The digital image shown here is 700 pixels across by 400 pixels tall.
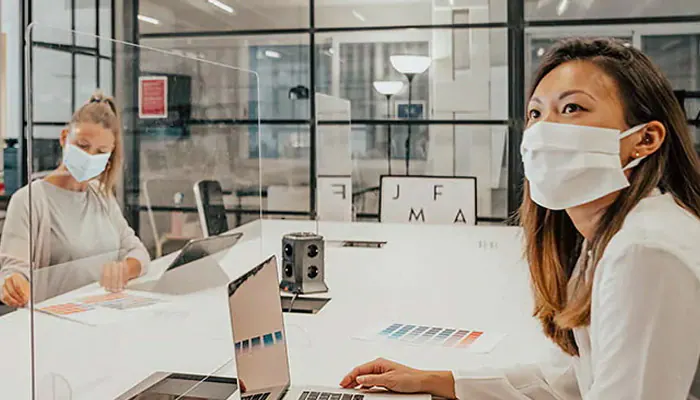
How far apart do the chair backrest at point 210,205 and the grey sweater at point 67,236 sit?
237 mm

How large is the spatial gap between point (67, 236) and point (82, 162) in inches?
4.6

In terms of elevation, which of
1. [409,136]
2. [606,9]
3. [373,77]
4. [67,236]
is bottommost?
[67,236]

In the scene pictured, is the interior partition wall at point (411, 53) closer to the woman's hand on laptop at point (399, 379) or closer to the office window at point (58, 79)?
the woman's hand on laptop at point (399, 379)

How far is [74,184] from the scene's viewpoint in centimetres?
110

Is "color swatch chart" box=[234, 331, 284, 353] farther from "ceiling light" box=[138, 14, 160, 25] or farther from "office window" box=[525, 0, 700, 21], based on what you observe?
"ceiling light" box=[138, 14, 160, 25]

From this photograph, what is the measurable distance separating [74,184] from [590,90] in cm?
86

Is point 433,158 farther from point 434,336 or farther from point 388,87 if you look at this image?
point 434,336

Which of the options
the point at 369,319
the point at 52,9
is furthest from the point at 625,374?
the point at 52,9

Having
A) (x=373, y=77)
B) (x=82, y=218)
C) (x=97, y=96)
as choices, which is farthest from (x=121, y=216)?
(x=373, y=77)

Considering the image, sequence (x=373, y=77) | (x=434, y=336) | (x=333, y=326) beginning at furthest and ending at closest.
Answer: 1. (x=373, y=77)
2. (x=333, y=326)
3. (x=434, y=336)

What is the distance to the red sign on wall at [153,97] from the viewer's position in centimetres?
134

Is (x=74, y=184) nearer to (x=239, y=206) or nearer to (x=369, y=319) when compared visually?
(x=239, y=206)

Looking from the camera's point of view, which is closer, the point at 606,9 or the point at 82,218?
the point at 82,218

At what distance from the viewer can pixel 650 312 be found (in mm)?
1042
